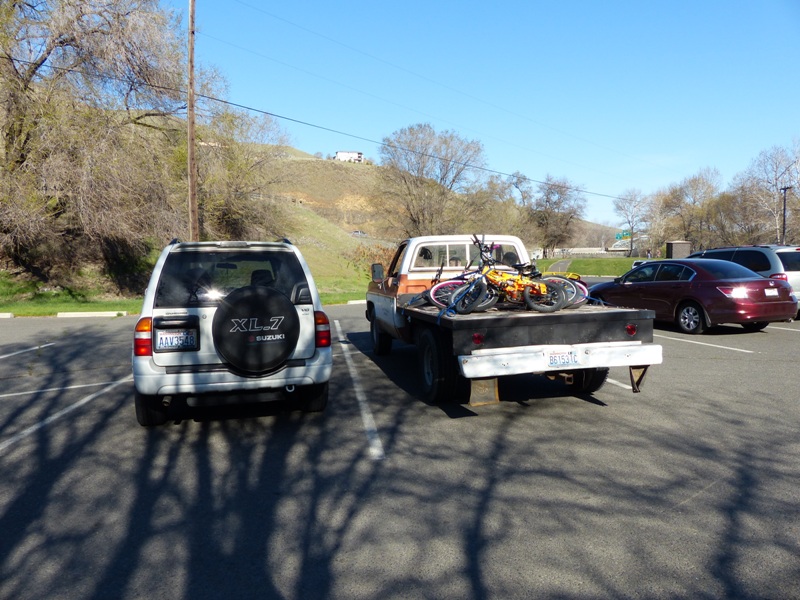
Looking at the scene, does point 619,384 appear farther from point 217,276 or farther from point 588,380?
point 217,276

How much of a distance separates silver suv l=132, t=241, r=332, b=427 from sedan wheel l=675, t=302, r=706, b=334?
8.63m

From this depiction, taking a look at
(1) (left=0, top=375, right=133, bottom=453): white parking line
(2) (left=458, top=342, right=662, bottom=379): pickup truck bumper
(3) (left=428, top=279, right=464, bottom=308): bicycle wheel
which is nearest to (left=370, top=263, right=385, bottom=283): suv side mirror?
(3) (left=428, top=279, right=464, bottom=308): bicycle wheel

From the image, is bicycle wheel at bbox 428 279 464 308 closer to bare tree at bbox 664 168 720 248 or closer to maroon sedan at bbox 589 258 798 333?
maroon sedan at bbox 589 258 798 333

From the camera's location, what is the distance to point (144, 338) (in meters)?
5.34

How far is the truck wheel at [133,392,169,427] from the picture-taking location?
5.73m

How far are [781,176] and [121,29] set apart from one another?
6327cm

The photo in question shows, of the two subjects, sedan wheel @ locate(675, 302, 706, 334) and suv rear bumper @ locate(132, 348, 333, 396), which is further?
sedan wheel @ locate(675, 302, 706, 334)

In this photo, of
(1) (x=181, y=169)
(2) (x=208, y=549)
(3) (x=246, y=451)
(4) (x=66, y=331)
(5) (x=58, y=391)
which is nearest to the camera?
(2) (x=208, y=549)

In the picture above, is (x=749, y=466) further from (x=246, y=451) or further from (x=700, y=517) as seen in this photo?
(x=246, y=451)

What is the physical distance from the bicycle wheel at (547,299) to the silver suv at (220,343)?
2.03 meters

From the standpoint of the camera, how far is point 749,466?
4.65m

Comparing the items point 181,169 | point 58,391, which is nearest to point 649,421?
point 58,391

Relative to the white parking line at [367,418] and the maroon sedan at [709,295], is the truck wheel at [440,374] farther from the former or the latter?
the maroon sedan at [709,295]

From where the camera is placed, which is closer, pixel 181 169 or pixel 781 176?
pixel 181 169
